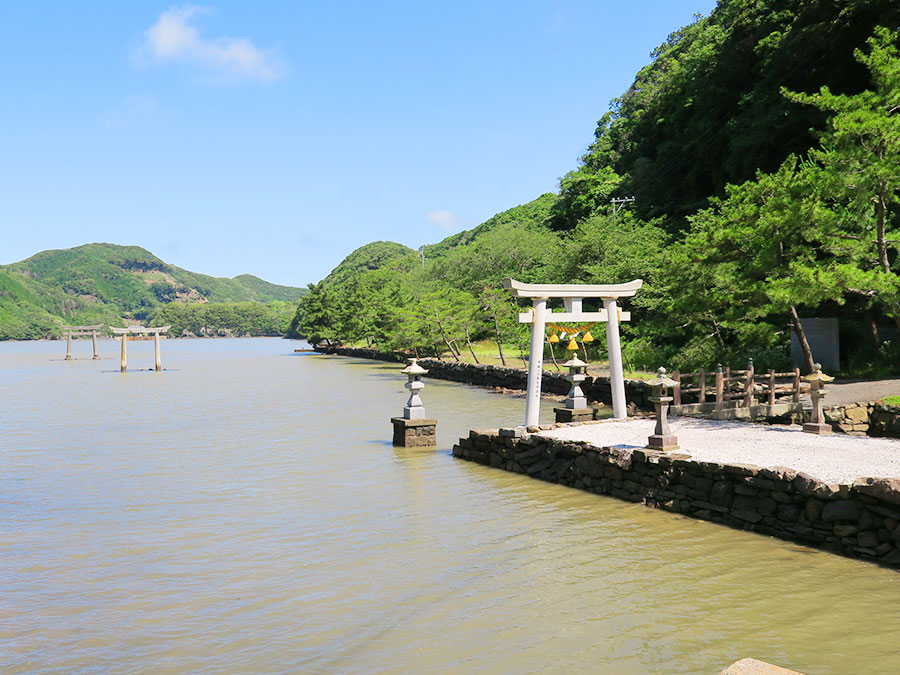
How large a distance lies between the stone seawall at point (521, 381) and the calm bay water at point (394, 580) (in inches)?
395

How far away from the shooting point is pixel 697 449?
12469 millimetres

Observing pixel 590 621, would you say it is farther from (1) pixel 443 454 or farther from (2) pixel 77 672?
(1) pixel 443 454

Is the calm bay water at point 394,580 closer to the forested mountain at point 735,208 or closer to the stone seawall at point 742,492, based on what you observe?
the stone seawall at point 742,492

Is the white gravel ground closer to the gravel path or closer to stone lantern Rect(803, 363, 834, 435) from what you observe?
stone lantern Rect(803, 363, 834, 435)

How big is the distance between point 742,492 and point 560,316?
701cm

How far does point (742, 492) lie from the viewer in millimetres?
10273

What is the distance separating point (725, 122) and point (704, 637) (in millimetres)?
41656

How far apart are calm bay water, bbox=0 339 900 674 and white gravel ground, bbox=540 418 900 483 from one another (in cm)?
149

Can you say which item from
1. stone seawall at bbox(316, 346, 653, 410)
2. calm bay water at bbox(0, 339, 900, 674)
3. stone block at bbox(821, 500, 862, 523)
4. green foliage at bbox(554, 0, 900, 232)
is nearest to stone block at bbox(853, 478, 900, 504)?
stone block at bbox(821, 500, 862, 523)

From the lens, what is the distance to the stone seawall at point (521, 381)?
82.3 ft

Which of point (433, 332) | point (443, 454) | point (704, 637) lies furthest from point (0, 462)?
point (433, 332)

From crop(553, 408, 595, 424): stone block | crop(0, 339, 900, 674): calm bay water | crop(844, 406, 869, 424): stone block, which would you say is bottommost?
crop(0, 339, 900, 674): calm bay water

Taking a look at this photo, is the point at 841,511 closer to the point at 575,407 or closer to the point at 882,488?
the point at 882,488

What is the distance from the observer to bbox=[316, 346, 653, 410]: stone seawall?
25094 mm
